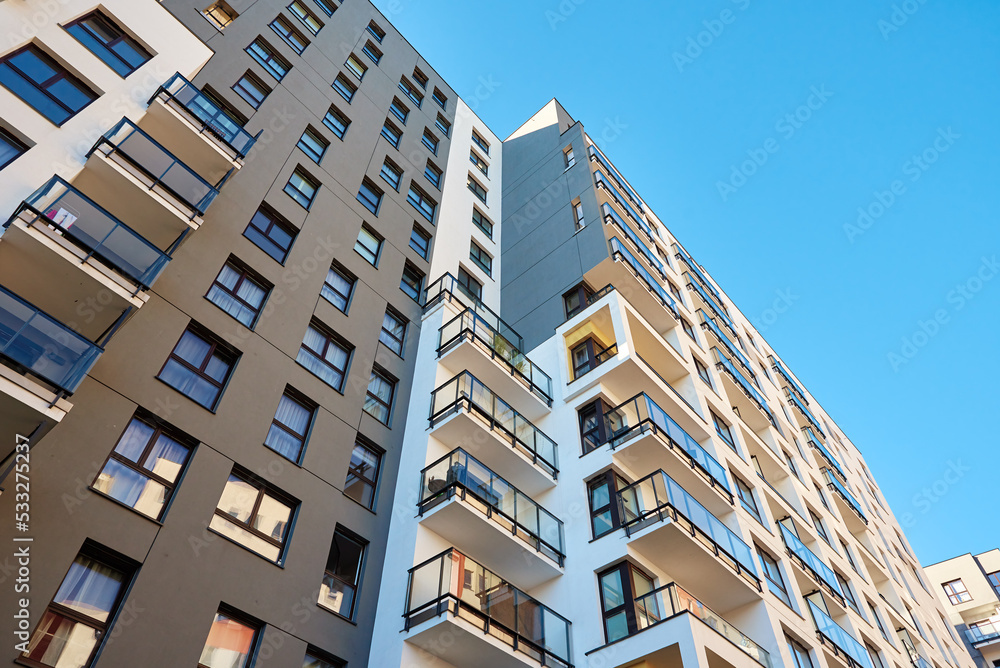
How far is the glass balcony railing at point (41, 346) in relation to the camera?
1031 cm

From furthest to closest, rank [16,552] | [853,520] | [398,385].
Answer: [853,520] < [398,385] < [16,552]

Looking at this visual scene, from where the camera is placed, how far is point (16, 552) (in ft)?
32.7

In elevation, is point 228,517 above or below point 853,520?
below

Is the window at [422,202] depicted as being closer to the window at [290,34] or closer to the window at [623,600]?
the window at [290,34]

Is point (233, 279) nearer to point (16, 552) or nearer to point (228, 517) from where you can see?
point (228, 517)

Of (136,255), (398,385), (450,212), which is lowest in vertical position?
(136,255)

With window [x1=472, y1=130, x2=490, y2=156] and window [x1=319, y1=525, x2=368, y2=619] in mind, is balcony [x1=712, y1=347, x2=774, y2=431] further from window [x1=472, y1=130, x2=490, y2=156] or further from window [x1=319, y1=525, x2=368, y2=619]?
window [x1=319, y1=525, x2=368, y2=619]

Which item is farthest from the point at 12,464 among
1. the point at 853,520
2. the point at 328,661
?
the point at 853,520

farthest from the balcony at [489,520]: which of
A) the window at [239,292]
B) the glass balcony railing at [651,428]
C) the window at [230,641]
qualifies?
the window at [239,292]

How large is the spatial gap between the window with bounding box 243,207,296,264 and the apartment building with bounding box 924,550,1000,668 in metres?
45.3

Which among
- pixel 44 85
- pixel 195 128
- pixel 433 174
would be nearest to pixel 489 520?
pixel 195 128

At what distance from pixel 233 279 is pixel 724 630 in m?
14.1

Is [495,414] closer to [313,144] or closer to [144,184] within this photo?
[144,184]

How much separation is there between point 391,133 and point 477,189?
5.75 m
